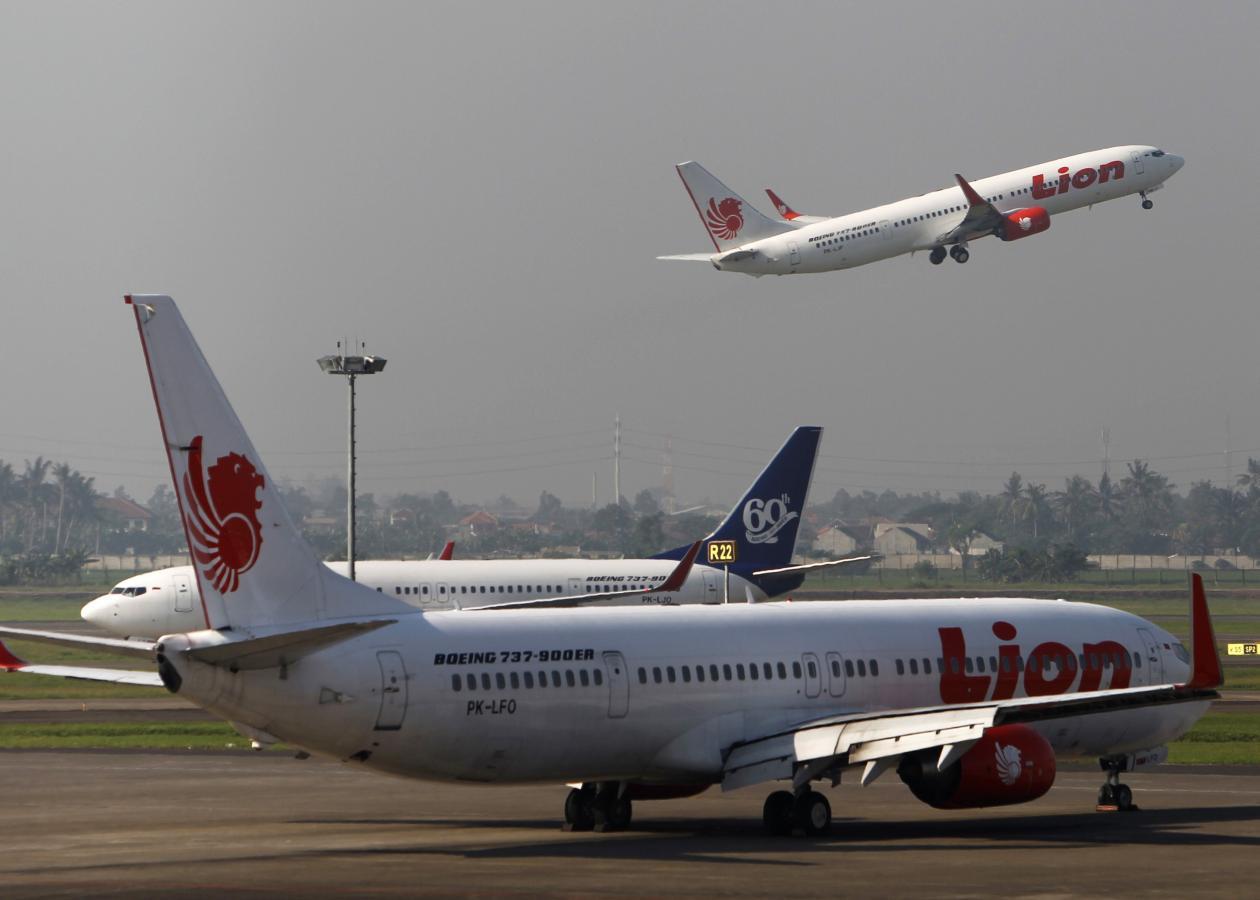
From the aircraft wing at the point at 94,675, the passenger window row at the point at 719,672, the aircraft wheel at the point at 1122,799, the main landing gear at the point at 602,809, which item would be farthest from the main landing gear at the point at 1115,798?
the aircraft wing at the point at 94,675

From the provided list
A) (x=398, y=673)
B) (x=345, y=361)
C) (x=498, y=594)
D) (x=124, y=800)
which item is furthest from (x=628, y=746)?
(x=498, y=594)

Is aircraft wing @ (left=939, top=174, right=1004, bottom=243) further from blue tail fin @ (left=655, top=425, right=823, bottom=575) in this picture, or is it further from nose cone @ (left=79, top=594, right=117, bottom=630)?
nose cone @ (left=79, top=594, right=117, bottom=630)

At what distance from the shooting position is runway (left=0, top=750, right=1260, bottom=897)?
89.1 feet

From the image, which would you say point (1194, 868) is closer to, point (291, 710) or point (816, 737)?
point (816, 737)

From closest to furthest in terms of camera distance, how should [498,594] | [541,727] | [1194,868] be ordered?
[1194,868], [541,727], [498,594]

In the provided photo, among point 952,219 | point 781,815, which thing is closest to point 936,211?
point 952,219

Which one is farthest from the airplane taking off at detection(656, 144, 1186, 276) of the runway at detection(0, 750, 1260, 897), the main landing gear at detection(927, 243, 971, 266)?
the runway at detection(0, 750, 1260, 897)

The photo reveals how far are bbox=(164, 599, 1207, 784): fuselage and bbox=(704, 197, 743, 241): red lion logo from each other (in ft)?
235

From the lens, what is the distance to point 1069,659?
3734cm

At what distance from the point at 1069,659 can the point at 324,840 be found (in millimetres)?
13883

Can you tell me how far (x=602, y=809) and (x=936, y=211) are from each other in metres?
73.3

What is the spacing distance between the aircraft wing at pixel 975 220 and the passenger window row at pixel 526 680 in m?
72.3

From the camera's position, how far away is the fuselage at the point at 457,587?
6844 centimetres

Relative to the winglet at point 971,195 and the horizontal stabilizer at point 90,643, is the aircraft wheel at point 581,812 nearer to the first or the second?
the horizontal stabilizer at point 90,643
